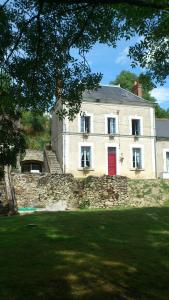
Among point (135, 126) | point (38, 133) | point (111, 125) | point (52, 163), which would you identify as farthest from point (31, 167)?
point (135, 126)

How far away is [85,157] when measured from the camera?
108 ft

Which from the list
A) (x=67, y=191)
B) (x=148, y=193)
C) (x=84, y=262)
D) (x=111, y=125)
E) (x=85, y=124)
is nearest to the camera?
(x=84, y=262)

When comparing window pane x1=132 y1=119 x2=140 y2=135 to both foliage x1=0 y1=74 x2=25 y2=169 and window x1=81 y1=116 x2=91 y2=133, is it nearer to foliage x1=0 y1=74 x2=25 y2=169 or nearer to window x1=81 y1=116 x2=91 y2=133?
window x1=81 y1=116 x2=91 y2=133

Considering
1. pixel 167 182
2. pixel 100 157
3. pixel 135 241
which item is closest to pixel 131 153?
pixel 100 157

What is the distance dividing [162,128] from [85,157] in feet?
27.4

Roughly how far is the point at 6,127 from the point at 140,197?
20.4 metres

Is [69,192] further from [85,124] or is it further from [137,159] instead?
[137,159]

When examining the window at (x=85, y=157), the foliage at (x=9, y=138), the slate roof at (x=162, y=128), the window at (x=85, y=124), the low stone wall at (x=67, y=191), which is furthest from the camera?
the slate roof at (x=162, y=128)

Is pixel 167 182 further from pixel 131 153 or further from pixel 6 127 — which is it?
pixel 6 127

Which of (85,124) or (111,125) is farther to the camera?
(111,125)

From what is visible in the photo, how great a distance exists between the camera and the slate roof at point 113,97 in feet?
112

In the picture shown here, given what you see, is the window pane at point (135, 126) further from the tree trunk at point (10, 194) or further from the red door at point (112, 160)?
the tree trunk at point (10, 194)

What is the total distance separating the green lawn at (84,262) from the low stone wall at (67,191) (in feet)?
39.2

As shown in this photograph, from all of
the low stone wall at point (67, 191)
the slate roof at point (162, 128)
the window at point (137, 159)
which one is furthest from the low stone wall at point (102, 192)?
the slate roof at point (162, 128)
